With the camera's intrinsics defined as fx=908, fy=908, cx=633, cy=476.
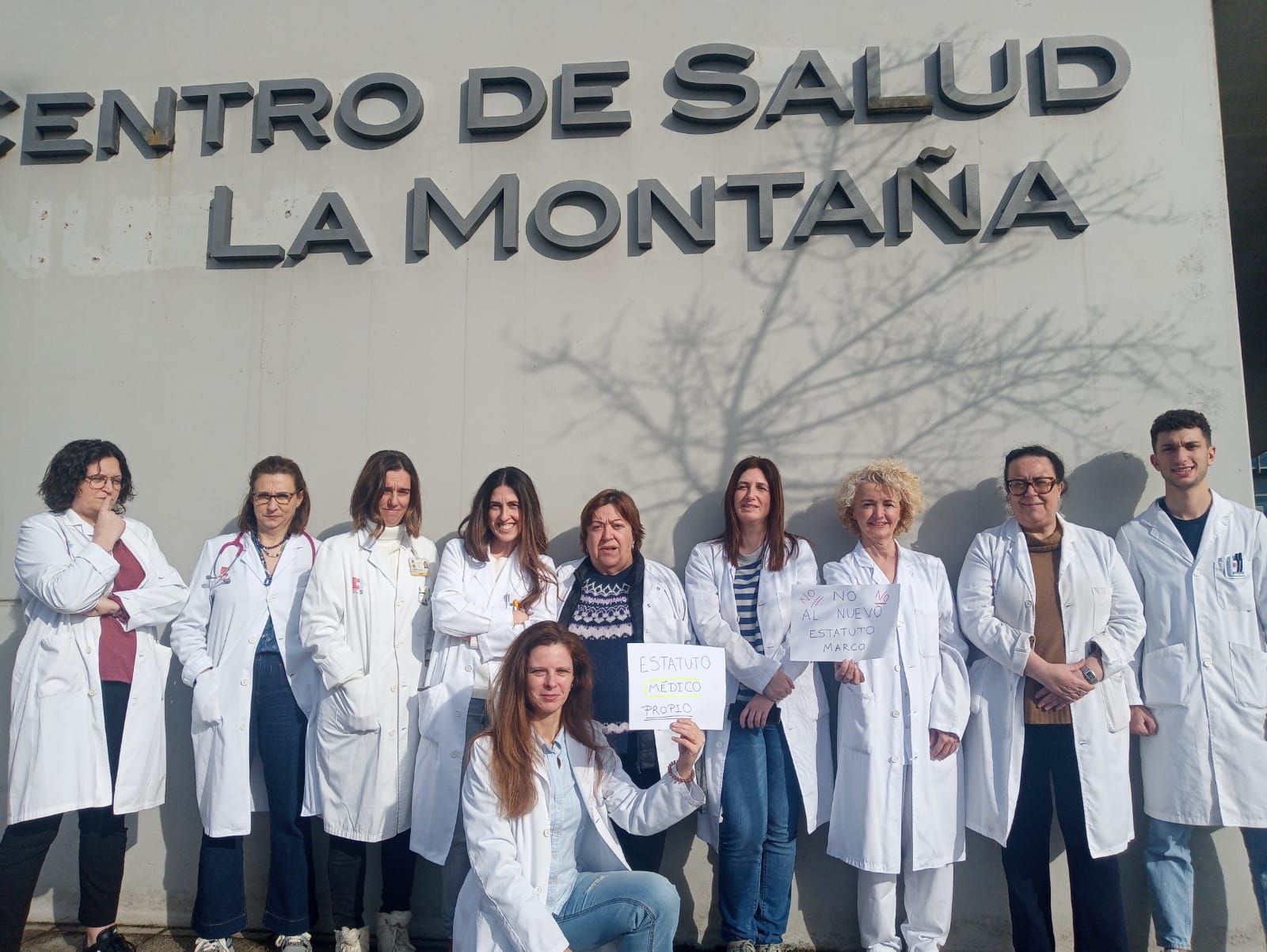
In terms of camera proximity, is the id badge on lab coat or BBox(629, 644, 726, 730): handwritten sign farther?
the id badge on lab coat

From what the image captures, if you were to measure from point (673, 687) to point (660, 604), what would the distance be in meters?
0.67

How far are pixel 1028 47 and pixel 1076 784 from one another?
12.1ft

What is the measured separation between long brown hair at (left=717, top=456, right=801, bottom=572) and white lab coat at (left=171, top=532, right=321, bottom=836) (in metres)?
1.92

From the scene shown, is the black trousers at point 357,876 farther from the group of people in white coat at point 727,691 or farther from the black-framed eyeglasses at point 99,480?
the black-framed eyeglasses at point 99,480

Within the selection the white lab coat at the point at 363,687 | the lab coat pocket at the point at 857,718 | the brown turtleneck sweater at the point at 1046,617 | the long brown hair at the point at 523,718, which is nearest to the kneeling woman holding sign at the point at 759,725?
the lab coat pocket at the point at 857,718

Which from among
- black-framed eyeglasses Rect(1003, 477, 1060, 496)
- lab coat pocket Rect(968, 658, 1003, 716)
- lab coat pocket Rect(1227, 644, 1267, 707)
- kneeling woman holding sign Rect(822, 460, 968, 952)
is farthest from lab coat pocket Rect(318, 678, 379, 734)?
lab coat pocket Rect(1227, 644, 1267, 707)

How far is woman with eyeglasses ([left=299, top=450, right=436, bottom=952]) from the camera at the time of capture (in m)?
3.76

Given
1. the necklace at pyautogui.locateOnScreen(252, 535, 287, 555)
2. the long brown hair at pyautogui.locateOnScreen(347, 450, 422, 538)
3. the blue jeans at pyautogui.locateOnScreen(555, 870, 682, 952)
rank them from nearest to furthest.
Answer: the blue jeans at pyautogui.locateOnScreen(555, 870, 682, 952) < the long brown hair at pyautogui.locateOnScreen(347, 450, 422, 538) < the necklace at pyautogui.locateOnScreen(252, 535, 287, 555)

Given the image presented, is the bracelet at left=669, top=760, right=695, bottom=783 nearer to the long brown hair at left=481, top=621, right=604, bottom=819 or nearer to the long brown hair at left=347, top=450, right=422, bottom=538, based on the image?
the long brown hair at left=481, top=621, right=604, bottom=819

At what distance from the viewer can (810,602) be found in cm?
368

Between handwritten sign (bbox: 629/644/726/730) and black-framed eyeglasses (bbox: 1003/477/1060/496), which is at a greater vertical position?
black-framed eyeglasses (bbox: 1003/477/1060/496)

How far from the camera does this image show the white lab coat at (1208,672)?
12.4ft

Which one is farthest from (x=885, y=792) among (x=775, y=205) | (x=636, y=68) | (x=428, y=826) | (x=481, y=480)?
(x=636, y=68)

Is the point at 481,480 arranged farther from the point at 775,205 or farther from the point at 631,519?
the point at 775,205
